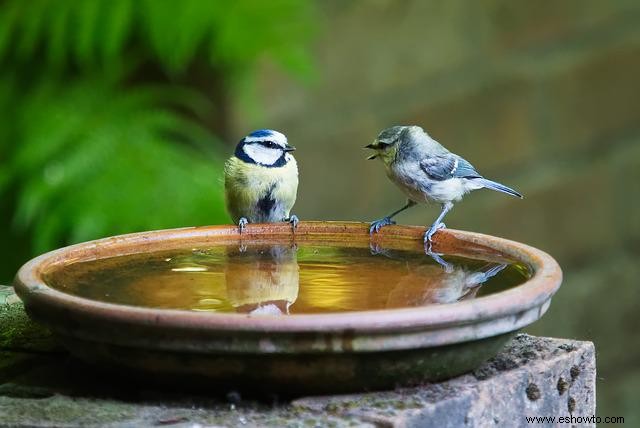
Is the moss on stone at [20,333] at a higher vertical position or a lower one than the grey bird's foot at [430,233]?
lower

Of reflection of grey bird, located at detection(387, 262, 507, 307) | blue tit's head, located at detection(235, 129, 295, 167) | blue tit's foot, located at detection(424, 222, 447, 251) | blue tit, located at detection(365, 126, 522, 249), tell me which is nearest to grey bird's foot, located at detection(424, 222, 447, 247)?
blue tit's foot, located at detection(424, 222, 447, 251)

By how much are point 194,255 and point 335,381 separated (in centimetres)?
77

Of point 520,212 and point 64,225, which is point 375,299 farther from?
point 520,212

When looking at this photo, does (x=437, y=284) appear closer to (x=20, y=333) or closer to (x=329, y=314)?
(x=329, y=314)

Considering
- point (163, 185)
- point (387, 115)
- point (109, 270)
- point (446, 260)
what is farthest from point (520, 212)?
point (109, 270)

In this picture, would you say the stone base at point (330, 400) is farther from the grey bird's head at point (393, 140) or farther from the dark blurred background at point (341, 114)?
the dark blurred background at point (341, 114)

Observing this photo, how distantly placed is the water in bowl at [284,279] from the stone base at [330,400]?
0.14 m

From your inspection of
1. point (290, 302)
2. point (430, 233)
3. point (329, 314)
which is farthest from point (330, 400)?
point (430, 233)

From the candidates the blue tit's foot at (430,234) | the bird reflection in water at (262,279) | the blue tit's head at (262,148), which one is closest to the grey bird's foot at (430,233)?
the blue tit's foot at (430,234)

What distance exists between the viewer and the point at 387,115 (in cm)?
465

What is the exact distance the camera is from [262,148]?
10.9 ft

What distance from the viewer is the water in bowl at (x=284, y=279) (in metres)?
2.00

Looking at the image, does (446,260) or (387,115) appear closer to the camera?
(446,260)

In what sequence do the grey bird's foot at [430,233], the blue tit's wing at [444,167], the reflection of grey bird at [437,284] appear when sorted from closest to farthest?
the reflection of grey bird at [437,284], the grey bird's foot at [430,233], the blue tit's wing at [444,167]
